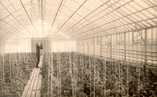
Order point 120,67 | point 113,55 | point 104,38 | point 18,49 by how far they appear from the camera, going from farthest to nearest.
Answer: point 18,49, point 104,38, point 113,55, point 120,67

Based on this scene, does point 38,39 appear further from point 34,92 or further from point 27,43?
point 34,92

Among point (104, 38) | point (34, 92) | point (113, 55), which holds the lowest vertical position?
point (34, 92)

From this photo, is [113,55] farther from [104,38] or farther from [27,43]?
[27,43]

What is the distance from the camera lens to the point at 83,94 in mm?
8133

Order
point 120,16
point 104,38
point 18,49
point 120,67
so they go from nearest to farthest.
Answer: point 120,16
point 120,67
point 104,38
point 18,49

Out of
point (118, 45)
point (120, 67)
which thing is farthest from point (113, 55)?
point (120, 67)

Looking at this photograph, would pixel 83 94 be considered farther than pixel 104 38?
No

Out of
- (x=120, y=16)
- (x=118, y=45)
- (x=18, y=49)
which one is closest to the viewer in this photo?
(x=120, y=16)

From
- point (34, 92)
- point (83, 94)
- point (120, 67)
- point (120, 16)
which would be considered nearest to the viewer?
point (83, 94)

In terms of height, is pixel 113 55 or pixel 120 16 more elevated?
pixel 120 16

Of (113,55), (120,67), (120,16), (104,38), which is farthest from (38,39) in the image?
(120,16)

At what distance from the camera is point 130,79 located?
35.6 feet

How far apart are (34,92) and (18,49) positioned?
2077 centimetres

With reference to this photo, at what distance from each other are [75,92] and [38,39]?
22.6 meters
